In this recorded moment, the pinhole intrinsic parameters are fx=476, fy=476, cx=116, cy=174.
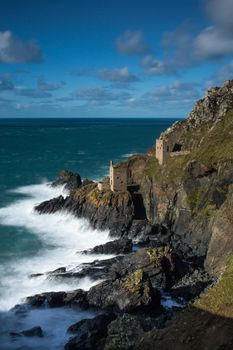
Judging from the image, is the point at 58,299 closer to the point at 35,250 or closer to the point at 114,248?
the point at 114,248

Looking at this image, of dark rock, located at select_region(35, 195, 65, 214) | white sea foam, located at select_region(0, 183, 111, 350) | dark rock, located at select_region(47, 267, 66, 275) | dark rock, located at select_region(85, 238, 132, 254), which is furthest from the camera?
dark rock, located at select_region(35, 195, 65, 214)

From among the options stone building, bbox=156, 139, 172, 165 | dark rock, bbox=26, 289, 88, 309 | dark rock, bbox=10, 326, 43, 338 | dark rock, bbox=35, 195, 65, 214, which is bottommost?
dark rock, bbox=10, 326, 43, 338

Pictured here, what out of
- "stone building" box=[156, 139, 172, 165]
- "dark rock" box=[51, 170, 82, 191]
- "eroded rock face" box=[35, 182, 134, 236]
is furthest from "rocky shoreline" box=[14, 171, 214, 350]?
"dark rock" box=[51, 170, 82, 191]

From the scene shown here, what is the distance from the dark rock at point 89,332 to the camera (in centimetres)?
4016

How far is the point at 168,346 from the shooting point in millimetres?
31859

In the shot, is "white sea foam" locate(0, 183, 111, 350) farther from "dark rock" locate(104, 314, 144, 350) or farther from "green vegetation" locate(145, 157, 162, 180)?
"green vegetation" locate(145, 157, 162, 180)

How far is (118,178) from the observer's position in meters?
79.9

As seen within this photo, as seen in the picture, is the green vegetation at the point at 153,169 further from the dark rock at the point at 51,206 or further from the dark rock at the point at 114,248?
the dark rock at the point at 114,248

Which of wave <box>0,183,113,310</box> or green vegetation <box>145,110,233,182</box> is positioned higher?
green vegetation <box>145,110,233,182</box>

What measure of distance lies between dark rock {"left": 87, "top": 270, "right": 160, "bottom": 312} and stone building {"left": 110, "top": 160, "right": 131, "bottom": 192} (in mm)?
30349

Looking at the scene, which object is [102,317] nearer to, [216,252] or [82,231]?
[216,252]

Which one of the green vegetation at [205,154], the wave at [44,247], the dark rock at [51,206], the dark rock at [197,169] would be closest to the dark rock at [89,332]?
the wave at [44,247]

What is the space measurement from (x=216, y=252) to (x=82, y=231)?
84.6 ft

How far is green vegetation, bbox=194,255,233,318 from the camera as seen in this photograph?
110 feet
